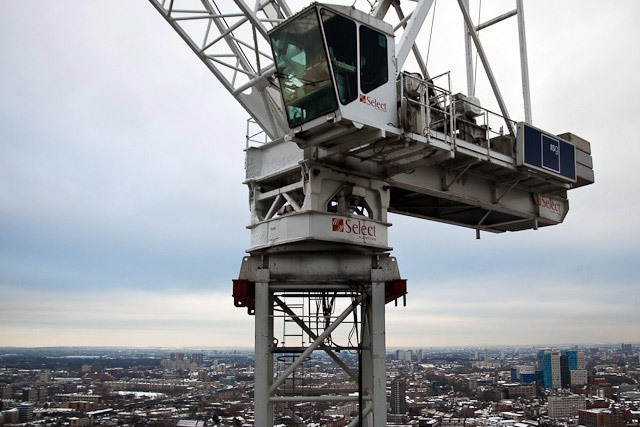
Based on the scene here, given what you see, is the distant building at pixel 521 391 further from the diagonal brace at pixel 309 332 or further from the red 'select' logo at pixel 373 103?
the red 'select' logo at pixel 373 103

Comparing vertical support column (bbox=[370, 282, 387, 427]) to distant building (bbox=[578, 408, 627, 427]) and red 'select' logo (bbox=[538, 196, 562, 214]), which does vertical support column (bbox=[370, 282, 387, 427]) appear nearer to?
red 'select' logo (bbox=[538, 196, 562, 214])

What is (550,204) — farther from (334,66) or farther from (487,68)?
(334,66)

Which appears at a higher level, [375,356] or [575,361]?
[375,356]

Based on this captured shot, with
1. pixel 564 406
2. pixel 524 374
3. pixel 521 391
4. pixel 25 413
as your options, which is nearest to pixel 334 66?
pixel 25 413

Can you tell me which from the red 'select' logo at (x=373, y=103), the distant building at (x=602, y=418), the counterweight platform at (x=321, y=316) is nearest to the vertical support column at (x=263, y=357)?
the counterweight platform at (x=321, y=316)

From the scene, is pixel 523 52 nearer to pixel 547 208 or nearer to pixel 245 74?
pixel 547 208

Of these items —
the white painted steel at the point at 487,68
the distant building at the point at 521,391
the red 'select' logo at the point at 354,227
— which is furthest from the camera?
the distant building at the point at 521,391
